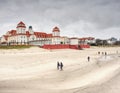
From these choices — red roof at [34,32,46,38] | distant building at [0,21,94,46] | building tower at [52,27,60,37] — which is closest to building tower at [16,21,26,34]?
distant building at [0,21,94,46]

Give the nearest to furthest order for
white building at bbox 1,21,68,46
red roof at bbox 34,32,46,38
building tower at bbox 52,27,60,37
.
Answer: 1. white building at bbox 1,21,68,46
2. building tower at bbox 52,27,60,37
3. red roof at bbox 34,32,46,38

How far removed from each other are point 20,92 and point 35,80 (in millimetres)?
5051

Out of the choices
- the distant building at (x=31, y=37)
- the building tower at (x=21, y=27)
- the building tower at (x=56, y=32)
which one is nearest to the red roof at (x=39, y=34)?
the distant building at (x=31, y=37)

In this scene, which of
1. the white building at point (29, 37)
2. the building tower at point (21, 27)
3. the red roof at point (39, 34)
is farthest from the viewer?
the red roof at point (39, 34)

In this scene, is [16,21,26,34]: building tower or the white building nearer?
[16,21,26,34]: building tower

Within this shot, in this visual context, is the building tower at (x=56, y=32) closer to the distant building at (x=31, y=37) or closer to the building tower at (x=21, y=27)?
A: the distant building at (x=31, y=37)

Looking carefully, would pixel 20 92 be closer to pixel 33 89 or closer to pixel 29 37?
pixel 33 89

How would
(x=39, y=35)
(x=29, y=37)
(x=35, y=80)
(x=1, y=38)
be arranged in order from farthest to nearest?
(x=1, y=38)
(x=39, y=35)
(x=29, y=37)
(x=35, y=80)

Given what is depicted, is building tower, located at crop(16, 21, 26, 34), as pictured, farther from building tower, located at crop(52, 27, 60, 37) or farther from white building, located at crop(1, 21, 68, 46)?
building tower, located at crop(52, 27, 60, 37)

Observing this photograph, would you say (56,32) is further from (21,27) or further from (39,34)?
(21,27)

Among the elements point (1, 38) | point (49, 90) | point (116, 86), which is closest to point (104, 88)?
point (116, 86)

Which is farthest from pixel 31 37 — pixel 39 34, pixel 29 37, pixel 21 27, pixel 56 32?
pixel 56 32

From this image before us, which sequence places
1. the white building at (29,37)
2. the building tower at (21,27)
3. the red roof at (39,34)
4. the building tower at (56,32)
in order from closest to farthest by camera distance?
the building tower at (21,27), the white building at (29,37), the building tower at (56,32), the red roof at (39,34)

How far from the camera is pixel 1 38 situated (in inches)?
4916
